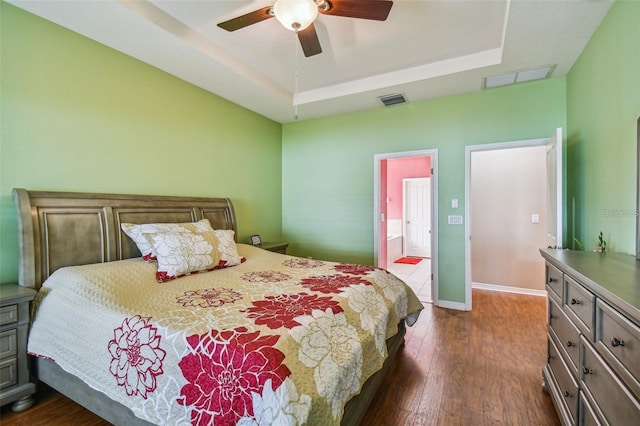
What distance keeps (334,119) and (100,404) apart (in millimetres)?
4001

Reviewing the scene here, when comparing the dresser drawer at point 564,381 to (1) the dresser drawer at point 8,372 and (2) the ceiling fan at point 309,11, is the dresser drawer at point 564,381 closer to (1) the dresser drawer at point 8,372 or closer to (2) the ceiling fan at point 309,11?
(2) the ceiling fan at point 309,11

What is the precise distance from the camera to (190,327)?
137 cm

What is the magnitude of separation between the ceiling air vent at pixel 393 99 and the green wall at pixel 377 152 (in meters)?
0.14

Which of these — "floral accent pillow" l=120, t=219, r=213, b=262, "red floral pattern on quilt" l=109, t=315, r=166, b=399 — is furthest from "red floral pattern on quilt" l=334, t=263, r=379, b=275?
"red floral pattern on quilt" l=109, t=315, r=166, b=399

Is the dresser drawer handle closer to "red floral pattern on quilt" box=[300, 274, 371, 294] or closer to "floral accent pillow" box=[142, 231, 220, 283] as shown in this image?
"red floral pattern on quilt" box=[300, 274, 371, 294]

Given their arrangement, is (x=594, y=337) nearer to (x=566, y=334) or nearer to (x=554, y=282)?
(x=566, y=334)

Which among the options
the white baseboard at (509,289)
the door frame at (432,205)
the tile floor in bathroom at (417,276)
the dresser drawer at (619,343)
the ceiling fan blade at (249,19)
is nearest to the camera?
the dresser drawer at (619,343)

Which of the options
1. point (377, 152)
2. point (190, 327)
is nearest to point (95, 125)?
point (190, 327)

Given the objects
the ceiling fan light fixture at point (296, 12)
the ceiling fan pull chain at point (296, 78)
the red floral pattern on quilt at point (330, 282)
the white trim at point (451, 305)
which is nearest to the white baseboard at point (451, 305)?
the white trim at point (451, 305)

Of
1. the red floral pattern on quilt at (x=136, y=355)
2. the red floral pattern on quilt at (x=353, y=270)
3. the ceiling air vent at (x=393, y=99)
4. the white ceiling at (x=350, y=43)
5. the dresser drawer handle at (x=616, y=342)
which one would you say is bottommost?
the red floral pattern on quilt at (x=136, y=355)

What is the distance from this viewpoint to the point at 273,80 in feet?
11.6

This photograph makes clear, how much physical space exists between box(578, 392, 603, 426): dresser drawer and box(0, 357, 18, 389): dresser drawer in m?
3.04

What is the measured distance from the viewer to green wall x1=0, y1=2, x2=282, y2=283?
2051 millimetres

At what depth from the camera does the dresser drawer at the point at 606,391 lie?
0.91 meters
